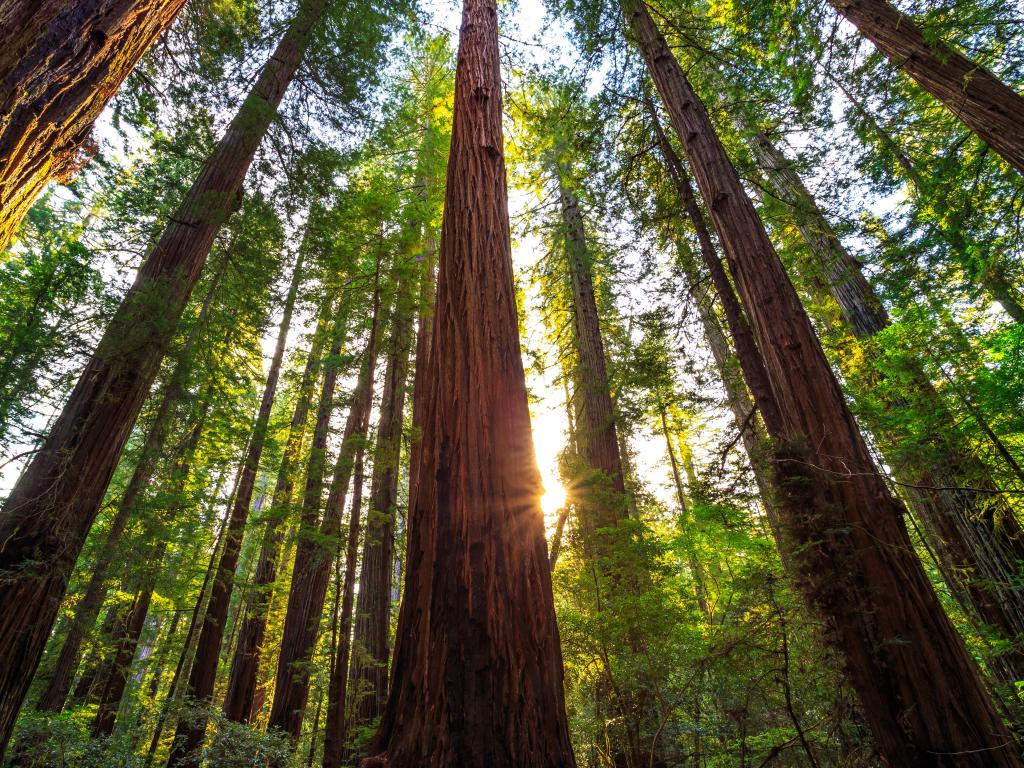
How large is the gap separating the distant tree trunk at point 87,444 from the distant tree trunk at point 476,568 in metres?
3.68

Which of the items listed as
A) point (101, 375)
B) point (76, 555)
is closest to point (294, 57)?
point (101, 375)

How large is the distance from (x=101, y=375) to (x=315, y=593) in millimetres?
5174

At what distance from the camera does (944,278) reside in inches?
251

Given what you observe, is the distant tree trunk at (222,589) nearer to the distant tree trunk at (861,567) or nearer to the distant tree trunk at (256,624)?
the distant tree trunk at (256,624)

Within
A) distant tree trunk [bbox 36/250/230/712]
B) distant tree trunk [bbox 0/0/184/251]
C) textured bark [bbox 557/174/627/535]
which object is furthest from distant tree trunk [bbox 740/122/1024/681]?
distant tree trunk [bbox 36/250/230/712]

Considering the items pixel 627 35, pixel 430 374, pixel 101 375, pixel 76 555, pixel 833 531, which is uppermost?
pixel 627 35

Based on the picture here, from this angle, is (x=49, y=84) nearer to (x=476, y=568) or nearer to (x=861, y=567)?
(x=476, y=568)

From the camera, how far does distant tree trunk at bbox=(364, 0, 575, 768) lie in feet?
4.42

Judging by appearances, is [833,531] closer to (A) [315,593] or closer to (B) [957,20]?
(B) [957,20]

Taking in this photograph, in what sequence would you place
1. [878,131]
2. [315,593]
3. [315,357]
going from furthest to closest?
[315,357] < [315,593] < [878,131]

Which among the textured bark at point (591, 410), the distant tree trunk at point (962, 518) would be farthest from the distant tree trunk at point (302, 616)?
the distant tree trunk at point (962, 518)

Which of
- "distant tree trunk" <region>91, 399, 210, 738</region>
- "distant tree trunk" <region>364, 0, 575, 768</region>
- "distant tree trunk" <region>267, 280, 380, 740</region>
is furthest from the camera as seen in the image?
"distant tree trunk" <region>91, 399, 210, 738</region>

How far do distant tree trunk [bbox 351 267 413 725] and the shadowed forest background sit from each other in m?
0.09

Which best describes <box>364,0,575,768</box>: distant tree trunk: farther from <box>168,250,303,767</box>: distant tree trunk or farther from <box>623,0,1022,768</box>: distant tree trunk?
<box>168,250,303,767</box>: distant tree trunk
